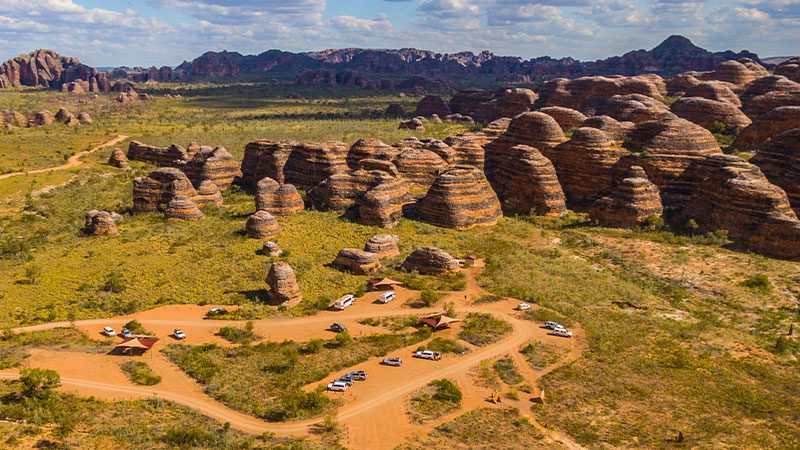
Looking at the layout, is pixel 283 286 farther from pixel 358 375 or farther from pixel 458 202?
pixel 458 202

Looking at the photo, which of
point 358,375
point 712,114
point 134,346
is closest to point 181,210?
point 134,346

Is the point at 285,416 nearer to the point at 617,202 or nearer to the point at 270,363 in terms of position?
the point at 270,363

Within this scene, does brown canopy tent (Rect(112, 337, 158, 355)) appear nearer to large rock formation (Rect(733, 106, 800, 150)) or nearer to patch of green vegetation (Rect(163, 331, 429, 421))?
patch of green vegetation (Rect(163, 331, 429, 421))

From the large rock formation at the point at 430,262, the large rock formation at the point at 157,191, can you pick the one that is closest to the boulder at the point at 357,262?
the large rock formation at the point at 430,262

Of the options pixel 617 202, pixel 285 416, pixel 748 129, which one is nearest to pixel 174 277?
pixel 285 416

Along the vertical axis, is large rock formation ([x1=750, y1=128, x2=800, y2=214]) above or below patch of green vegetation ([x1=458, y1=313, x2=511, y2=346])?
above

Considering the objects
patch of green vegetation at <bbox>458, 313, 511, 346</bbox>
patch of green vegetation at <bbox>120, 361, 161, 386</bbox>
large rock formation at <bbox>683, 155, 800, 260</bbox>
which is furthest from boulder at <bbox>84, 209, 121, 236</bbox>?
large rock formation at <bbox>683, 155, 800, 260</bbox>
